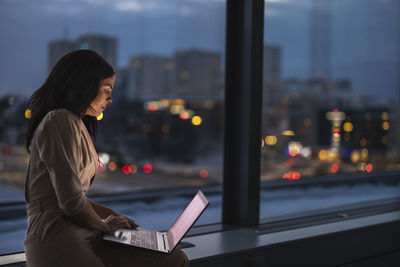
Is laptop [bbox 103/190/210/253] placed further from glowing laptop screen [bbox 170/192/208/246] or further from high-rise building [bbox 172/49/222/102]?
high-rise building [bbox 172/49/222/102]

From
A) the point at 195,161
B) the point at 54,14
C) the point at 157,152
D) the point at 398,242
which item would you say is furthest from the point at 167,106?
the point at 398,242

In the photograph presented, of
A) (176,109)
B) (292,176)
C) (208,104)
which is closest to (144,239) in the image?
(292,176)

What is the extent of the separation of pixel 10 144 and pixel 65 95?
485 centimetres

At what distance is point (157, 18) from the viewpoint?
19.9 m

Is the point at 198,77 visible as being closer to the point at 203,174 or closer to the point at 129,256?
the point at 203,174

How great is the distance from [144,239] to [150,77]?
817 inches

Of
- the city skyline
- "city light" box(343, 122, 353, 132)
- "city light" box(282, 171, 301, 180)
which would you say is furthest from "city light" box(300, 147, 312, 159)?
"city light" box(282, 171, 301, 180)

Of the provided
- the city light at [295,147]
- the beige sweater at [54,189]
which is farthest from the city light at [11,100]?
the city light at [295,147]

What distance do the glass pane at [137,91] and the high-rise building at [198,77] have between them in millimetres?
63

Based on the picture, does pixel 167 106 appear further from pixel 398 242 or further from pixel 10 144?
pixel 398 242

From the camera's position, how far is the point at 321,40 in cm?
1210

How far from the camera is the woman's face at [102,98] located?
1.38 meters

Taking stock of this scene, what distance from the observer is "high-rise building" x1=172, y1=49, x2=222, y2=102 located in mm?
19120

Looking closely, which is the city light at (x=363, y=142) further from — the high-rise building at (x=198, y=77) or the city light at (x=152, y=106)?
the city light at (x=152, y=106)
